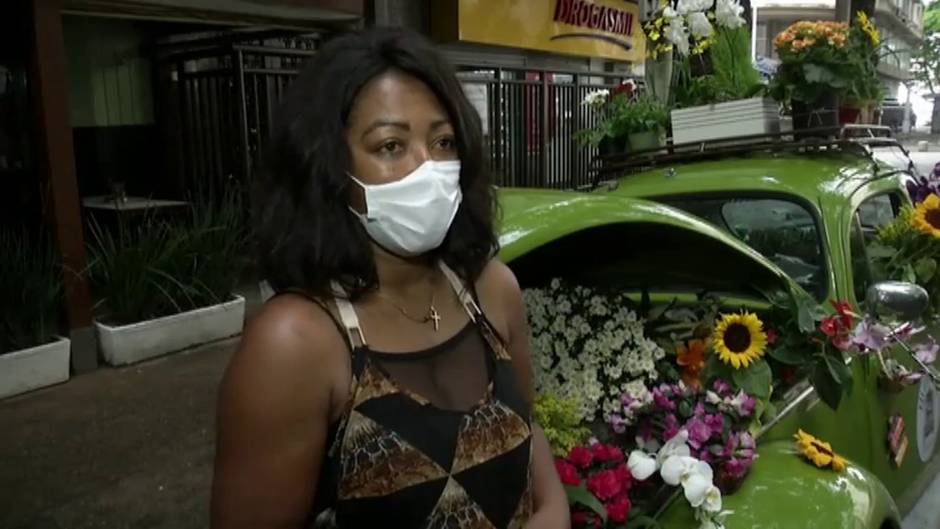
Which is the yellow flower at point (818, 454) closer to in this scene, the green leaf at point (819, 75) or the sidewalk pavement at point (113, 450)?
the green leaf at point (819, 75)

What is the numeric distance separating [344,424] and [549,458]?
1.88 ft

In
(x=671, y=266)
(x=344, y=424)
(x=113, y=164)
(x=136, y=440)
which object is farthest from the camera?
(x=113, y=164)

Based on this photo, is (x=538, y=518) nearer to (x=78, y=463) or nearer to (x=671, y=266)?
(x=671, y=266)

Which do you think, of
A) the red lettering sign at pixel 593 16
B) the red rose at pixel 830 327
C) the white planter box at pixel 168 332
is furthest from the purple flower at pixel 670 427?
the red lettering sign at pixel 593 16

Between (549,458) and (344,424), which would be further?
(549,458)

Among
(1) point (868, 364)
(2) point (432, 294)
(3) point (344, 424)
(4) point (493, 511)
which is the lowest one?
(1) point (868, 364)

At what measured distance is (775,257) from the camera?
3.29 metres

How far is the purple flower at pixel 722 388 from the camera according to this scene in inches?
91.4

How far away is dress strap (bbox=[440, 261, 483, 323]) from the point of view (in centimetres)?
163

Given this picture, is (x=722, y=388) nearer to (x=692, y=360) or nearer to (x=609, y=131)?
(x=692, y=360)

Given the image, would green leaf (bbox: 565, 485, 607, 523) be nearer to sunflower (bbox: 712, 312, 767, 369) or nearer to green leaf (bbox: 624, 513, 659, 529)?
green leaf (bbox: 624, 513, 659, 529)

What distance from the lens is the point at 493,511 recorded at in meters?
1.46

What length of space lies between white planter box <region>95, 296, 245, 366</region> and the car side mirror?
4.72 m

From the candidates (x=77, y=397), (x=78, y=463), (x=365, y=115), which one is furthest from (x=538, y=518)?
(x=77, y=397)
